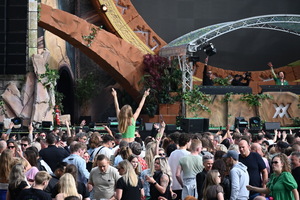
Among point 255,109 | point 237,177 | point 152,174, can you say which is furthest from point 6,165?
point 255,109

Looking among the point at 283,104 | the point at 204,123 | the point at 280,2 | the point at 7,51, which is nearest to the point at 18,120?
the point at 7,51

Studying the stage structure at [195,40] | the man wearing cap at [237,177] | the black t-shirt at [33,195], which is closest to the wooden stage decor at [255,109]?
the stage structure at [195,40]

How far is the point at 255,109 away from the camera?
22.6 meters

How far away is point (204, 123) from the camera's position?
18781 millimetres

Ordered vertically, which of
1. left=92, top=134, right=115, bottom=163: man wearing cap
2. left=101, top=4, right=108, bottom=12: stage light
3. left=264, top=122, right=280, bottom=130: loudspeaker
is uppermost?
left=101, top=4, right=108, bottom=12: stage light

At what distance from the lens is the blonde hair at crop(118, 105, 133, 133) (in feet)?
33.9

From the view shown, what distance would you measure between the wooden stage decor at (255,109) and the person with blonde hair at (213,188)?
15625mm

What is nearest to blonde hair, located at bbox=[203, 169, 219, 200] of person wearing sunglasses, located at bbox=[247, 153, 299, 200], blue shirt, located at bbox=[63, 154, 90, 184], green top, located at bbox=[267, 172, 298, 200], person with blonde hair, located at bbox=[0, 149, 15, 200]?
person wearing sunglasses, located at bbox=[247, 153, 299, 200]

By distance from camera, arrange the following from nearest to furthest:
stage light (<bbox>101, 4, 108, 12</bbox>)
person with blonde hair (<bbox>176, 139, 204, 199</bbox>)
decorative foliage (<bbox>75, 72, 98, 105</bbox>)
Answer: person with blonde hair (<bbox>176, 139, 204, 199</bbox>) < stage light (<bbox>101, 4, 108, 12</bbox>) < decorative foliage (<bbox>75, 72, 98, 105</bbox>)

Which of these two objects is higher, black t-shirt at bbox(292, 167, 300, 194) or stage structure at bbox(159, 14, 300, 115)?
stage structure at bbox(159, 14, 300, 115)

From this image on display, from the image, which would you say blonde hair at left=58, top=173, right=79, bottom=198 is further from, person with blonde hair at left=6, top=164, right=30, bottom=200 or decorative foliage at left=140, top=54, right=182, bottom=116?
decorative foliage at left=140, top=54, right=182, bottom=116

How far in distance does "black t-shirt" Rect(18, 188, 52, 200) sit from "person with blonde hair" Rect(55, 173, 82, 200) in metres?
0.12

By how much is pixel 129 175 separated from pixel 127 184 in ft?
0.36

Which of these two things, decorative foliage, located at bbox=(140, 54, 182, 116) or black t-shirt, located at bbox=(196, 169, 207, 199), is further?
decorative foliage, located at bbox=(140, 54, 182, 116)
